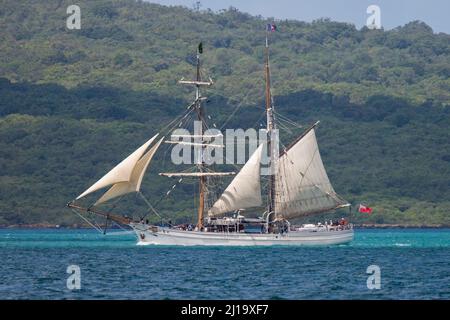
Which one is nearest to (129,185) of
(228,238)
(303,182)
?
(228,238)

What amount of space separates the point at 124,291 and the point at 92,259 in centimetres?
2669

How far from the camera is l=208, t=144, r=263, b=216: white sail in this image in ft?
311

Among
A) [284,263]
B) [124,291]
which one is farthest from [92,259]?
[124,291]

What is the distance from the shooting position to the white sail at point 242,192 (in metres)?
94.9

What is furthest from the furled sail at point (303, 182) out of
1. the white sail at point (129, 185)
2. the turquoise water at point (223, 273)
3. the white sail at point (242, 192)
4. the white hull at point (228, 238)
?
the white sail at point (129, 185)

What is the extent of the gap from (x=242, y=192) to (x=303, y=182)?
16.3 ft

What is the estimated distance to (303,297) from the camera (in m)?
50.5

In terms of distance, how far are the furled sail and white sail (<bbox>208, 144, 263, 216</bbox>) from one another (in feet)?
9.34

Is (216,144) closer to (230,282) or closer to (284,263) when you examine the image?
(284,263)

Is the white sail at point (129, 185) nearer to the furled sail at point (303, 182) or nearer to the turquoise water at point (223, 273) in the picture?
the turquoise water at point (223, 273)

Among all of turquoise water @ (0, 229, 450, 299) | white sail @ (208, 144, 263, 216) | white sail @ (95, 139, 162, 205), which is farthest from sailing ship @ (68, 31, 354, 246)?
turquoise water @ (0, 229, 450, 299)

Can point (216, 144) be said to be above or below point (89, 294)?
above

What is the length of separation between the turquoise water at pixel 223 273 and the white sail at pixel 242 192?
13.6ft
